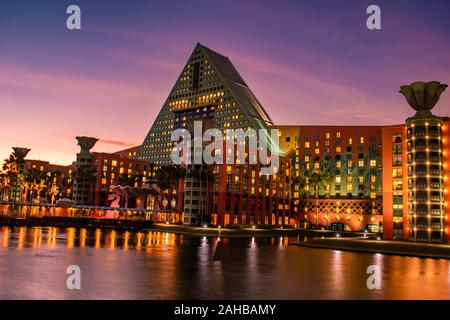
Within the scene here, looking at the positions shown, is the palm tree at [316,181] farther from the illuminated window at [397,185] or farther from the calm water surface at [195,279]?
the calm water surface at [195,279]

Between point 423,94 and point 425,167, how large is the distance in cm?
1208

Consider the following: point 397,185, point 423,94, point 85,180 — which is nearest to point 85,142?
point 85,180

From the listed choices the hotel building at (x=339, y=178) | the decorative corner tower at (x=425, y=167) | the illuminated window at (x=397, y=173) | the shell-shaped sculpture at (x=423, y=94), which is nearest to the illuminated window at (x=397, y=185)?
the hotel building at (x=339, y=178)

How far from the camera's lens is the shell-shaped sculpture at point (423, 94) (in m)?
70.8

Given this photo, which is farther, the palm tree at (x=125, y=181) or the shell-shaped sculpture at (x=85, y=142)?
the shell-shaped sculpture at (x=85, y=142)

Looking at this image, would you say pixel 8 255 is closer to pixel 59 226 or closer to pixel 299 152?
pixel 59 226

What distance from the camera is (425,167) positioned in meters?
72.1

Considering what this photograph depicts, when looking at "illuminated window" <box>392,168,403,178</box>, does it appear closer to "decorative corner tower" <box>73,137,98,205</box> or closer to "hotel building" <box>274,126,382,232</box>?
"hotel building" <box>274,126,382,232</box>

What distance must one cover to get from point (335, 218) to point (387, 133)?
214ft

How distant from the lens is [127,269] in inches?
986

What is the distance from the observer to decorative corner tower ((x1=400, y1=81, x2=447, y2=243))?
70625mm

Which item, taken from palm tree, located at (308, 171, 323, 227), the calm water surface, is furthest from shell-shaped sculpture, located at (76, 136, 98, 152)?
the calm water surface

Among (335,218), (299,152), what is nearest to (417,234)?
(335,218)

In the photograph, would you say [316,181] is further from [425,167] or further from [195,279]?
[195,279]
